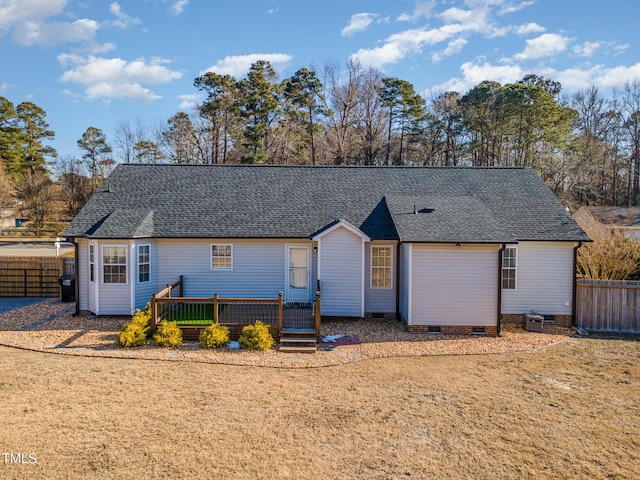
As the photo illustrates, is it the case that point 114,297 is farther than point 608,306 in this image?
Yes

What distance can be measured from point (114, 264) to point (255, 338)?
6.25 m

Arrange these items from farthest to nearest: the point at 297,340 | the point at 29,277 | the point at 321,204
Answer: the point at 29,277
the point at 321,204
the point at 297,340

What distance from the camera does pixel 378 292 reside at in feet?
46.1

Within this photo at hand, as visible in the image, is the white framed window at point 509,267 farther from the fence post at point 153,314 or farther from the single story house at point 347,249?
the fence post at point 153,314

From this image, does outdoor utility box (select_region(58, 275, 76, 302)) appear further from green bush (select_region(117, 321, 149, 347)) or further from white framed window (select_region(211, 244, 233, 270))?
green bush (select_region(117, 321, 149, 347))

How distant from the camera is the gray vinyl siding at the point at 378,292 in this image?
45.9 feet

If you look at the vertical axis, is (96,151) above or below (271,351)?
above

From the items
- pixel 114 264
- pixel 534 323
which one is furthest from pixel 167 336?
pixel 534 323

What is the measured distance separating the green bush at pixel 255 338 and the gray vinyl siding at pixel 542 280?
27.4 feet

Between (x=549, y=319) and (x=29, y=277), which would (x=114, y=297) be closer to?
(x=29, y=277)

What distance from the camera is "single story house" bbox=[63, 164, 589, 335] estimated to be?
1248 centimetres

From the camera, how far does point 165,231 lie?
46.1 feet

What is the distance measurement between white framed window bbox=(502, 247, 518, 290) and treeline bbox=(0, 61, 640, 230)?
22.7 metres

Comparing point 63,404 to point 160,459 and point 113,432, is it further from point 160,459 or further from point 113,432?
point 160,459
